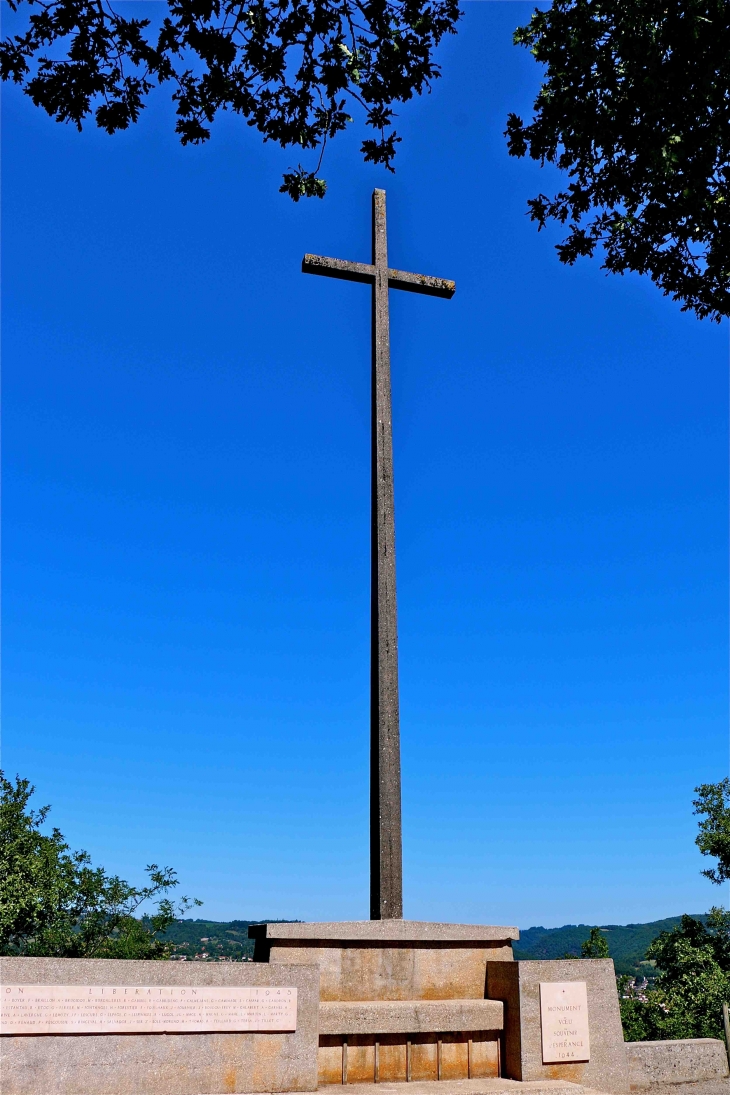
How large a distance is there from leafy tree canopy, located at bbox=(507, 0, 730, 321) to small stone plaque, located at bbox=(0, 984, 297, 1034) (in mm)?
7875

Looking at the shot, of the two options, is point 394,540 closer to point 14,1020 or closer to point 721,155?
point 721,155

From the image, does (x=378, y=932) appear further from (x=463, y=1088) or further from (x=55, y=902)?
(x=55, y=902)

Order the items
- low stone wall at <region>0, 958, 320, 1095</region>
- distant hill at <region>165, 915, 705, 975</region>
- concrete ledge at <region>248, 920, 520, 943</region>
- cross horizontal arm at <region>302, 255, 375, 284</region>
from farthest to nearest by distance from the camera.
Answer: distant hill at <region>165, 915, 705, 975</region>
cross horizontal arm at <region>302, 255, 375, 284</region>
concrete ledge at <region>248, 920, 520, 943</region>
low stone wall at <region>0, 958, 320, 1095</region>

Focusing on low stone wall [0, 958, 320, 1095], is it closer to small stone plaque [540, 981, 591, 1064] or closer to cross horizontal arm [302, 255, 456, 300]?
small stone plaque [540, 981, 591, 1064]

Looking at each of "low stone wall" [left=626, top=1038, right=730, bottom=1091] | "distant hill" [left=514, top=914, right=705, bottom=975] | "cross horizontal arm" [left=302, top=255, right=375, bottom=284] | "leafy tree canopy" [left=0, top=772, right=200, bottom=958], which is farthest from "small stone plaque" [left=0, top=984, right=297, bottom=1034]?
"distant hill" [left=514, top=914, right=705, bottom=975]

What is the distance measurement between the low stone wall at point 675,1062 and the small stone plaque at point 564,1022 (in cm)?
67

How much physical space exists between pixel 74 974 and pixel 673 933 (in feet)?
110

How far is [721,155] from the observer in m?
7.86

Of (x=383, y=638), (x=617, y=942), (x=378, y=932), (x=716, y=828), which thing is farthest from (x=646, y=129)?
(x=617, y=942)

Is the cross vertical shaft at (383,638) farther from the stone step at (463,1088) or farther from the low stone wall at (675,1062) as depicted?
the low stone wall at (675,1062)

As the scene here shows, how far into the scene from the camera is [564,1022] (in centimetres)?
741

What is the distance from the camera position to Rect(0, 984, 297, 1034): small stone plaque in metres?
6.16

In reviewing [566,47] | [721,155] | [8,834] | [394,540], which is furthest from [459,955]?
[8,834]

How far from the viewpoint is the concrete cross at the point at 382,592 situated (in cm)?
786
